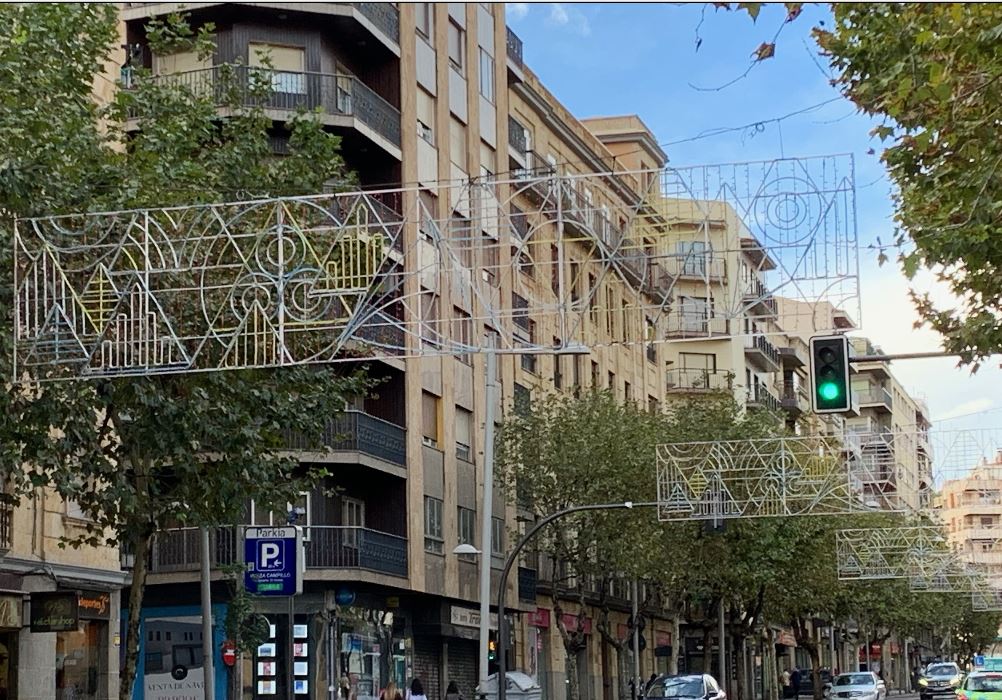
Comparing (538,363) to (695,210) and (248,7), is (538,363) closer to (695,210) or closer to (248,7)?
(248,7)

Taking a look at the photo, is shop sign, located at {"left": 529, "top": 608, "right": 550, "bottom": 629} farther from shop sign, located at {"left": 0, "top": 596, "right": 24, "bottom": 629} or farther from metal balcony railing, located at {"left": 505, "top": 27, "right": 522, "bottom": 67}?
shop sign, located at {"left": 0, "top": 596, "right": 24, "bottom": 629}

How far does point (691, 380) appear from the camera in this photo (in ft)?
285

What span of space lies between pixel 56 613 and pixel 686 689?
16.7 m

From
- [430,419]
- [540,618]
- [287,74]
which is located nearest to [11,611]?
[287,74]

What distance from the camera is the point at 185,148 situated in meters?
26.2

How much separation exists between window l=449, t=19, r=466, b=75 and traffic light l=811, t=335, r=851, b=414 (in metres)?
30.1

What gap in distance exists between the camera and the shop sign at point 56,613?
27.8 metres

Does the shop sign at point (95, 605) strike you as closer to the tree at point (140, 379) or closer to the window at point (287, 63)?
the tree at point (140, 379)

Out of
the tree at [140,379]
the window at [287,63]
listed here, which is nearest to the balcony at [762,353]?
the window at [287,63]

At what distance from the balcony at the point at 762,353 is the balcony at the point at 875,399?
38.7 m

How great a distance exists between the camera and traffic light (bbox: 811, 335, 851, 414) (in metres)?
21.5

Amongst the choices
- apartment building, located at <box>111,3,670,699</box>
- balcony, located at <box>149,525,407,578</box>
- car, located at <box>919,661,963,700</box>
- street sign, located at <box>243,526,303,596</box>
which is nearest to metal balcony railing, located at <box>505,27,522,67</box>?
apartment building, located at <box>111,3,670,699</box>

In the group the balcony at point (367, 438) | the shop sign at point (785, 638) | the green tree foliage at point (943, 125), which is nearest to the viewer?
the green tree foliage at point (943, 125)

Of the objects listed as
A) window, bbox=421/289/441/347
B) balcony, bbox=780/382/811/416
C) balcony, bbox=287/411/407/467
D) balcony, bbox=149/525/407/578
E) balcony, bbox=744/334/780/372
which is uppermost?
balcony, bbox=744/334/780/372
